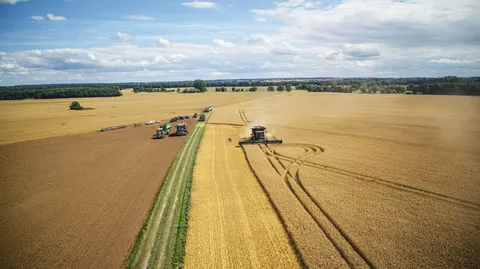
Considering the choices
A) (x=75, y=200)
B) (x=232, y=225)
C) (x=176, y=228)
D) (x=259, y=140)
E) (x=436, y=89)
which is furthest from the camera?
(x=436, y=89)

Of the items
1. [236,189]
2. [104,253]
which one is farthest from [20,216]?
[236,189]

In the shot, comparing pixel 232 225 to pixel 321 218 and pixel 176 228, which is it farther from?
pixel 321 218

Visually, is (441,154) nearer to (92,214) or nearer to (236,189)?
(236,189)

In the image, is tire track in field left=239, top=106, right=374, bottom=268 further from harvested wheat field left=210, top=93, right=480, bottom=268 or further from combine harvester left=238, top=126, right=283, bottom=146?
combine harvester left=238, top=126, right=283, bottom=146

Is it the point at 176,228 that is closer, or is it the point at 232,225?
the point at 176,228

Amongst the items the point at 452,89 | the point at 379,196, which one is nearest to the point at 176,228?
the point at 379,196

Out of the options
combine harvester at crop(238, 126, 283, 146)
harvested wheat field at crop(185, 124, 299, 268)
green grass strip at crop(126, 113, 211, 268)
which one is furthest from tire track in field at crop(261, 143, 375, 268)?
combine harvester at crop(238, 126, 283, 146)
